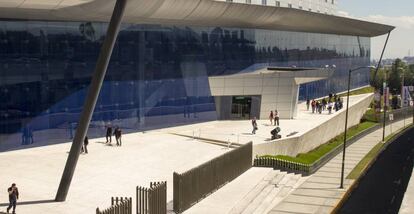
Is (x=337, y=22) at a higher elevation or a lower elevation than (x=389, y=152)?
higher

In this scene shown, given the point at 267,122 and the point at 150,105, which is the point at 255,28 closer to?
the point at 267,122

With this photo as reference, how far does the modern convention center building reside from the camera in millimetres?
38125

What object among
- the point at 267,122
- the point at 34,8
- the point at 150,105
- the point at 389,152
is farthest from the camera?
the point at 389,152

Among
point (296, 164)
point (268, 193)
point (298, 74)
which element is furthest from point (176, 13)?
point (268, 193)

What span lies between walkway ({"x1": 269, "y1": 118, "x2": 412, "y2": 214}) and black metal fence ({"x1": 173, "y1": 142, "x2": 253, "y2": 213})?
3.22 metres

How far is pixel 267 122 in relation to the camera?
176ft

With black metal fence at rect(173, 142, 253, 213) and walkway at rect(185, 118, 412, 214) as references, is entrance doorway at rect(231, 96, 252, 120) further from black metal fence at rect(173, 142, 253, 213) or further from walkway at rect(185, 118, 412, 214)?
black metal fence at rect(173, 142, 253, 213)

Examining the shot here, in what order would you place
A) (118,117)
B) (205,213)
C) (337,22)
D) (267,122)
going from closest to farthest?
(205,213) → (118,117) → (267,122) → (337,22)

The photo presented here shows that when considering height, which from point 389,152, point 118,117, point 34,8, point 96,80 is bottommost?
point 389,152

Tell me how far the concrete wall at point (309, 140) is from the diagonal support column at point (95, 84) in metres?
16.5

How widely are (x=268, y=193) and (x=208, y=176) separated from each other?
493 cm

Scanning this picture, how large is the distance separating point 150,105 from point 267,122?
459 inches

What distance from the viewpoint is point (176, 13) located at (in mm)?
44344

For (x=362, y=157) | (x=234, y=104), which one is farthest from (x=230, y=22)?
(x=362, y=157)
